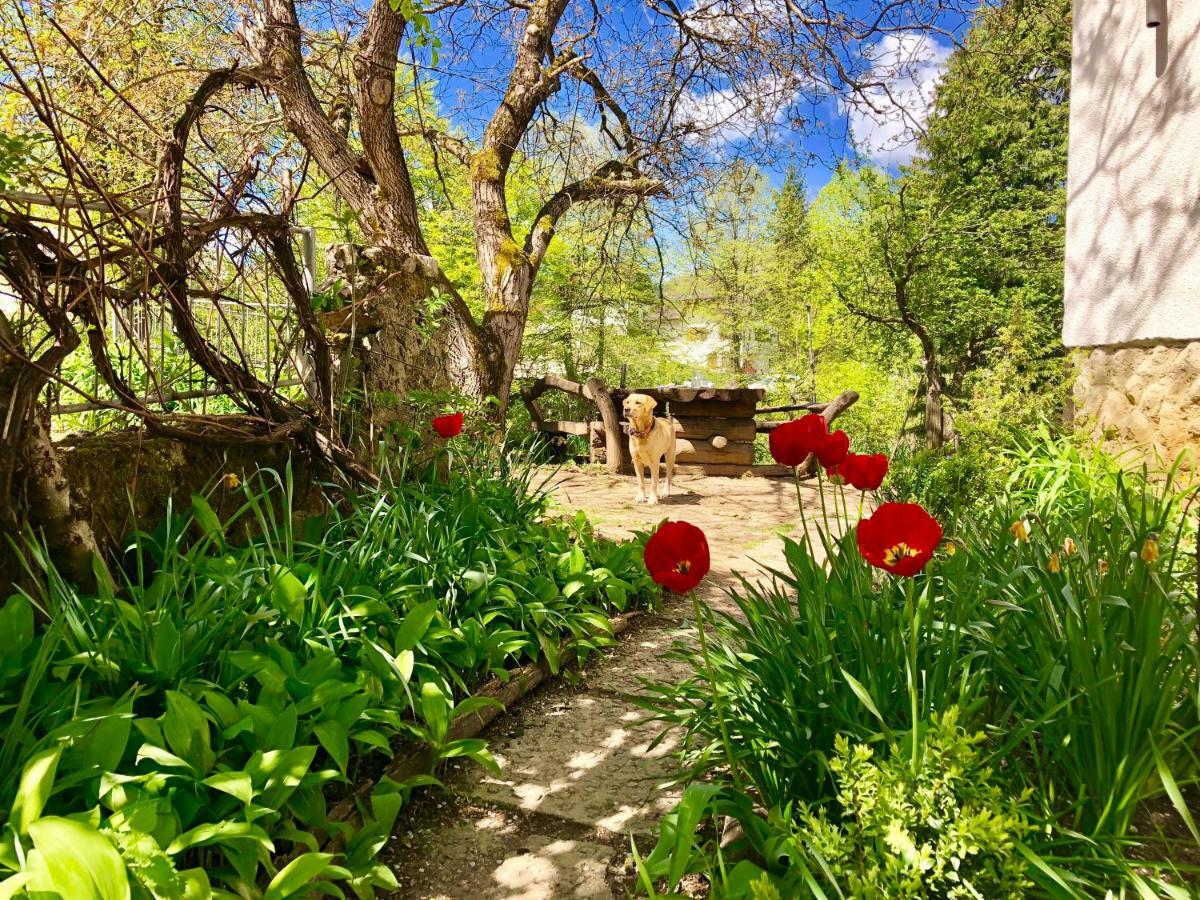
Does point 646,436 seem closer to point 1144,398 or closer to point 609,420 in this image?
point 609,420

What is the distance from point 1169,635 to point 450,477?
3.19 meters

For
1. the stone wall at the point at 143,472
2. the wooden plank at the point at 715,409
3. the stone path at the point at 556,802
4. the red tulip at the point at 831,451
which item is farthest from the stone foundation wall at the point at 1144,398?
the wooden plank at the point at 715,409

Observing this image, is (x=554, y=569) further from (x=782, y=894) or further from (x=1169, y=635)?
(x=1169, y=635)

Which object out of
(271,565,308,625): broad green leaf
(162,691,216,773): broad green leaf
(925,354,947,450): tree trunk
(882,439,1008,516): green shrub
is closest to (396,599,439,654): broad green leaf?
(271,565,308,625): broad green leaf

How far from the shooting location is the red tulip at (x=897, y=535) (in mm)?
1451

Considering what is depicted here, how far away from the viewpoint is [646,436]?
7.62m

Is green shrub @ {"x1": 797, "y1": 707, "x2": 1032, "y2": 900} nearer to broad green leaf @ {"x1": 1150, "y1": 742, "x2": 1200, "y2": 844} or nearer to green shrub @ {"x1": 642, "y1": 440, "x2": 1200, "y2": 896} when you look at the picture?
green shrub @ {"x1": 642, "y1": 440, "x2": 1200, "y2": 896}

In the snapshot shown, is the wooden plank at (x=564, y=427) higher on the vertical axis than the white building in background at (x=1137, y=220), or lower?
lower

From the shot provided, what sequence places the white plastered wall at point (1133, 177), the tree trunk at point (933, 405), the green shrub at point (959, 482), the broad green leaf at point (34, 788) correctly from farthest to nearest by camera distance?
the tree trunk at point (933, 405)
the green shrub at point (959, 482)
the white plastered wall at point (1133, 177)
the broad green leaf at point (34, 788)

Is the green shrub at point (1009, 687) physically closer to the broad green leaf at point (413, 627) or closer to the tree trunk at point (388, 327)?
the broad green leaf at point (413, 627)

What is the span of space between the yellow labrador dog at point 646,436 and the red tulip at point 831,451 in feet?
17.7

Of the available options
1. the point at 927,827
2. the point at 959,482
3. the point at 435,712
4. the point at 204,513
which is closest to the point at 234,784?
the point at 435,712

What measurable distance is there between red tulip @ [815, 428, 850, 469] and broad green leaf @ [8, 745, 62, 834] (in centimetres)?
186

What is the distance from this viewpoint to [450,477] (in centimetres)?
403
